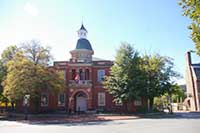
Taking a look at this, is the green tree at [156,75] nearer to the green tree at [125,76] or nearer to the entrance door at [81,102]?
the green tree at [125,76]

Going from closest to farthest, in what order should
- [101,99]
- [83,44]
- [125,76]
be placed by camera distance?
[125,76] → [101,99] → [83,44]

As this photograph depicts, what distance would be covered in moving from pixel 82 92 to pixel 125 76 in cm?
877

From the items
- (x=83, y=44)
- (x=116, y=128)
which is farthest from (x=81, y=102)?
(x=116, y=128)

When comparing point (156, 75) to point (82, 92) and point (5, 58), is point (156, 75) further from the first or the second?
point (5, 58)

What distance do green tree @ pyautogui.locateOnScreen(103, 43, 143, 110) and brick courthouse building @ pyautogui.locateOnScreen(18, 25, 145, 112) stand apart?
10.5 ft

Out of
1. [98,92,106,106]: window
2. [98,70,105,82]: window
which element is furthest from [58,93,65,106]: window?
[98,70,105,82]: window

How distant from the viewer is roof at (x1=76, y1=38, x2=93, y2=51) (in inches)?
1563

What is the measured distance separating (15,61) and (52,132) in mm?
16860

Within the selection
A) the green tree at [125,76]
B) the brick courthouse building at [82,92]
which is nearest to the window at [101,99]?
the brick courthouse building at [82,92]

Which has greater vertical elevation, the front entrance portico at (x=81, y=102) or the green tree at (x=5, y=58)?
the green tree at (x=5, y=58)

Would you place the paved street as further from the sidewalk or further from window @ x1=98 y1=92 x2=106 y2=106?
window @ x1=98 y1=92 x2=106 y2=106

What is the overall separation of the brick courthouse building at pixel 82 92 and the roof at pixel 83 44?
115 centimetres

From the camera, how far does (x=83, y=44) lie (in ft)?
132

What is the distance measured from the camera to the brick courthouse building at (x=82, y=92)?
119ft
